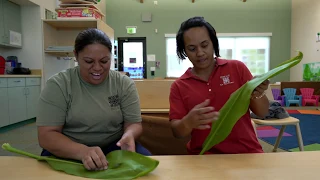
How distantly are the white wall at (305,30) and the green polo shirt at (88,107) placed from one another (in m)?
7.30

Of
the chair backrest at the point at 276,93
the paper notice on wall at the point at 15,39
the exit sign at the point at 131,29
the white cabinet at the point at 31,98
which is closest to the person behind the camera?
the white cabinet at the point at 31,98

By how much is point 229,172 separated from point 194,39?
2.26ft

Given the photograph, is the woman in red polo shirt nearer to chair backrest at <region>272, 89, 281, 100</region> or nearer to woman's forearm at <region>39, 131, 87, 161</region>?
woman's forearm at <region>39, 131, 87, 161</region>

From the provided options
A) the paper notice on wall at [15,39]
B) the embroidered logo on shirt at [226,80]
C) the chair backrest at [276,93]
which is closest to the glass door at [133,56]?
the paper notice on wall at [15,39]

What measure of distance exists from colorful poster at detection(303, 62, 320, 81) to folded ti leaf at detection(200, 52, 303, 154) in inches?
308

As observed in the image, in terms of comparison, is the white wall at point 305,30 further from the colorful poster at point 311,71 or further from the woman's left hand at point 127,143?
the woman's left hand at point 127,143

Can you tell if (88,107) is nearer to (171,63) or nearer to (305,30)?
(171,63)

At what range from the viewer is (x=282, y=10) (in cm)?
885

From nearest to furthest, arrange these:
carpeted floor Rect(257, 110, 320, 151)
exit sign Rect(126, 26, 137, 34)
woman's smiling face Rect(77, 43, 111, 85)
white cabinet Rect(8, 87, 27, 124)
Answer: woman's smiling face Rect(77, 43, 111, 85) → carpeted floor Rect(257, 110, 320, 151) → white cabinet Rect(8, 87, 27, 124) → exit sign Rect(126, 26, 137, 34)

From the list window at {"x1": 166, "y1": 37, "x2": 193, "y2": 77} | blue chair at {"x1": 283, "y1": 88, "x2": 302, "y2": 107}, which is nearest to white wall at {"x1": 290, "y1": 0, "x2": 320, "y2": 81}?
blue chair at {"x1": 283, "y1": 88, "x2": 302, "y2": 107}

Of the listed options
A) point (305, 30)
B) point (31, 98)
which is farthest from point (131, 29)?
point (305, 30)

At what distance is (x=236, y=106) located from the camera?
2.61 ft

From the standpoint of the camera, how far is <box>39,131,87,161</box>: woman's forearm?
93 centimetres

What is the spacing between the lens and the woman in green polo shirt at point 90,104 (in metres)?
1.09
